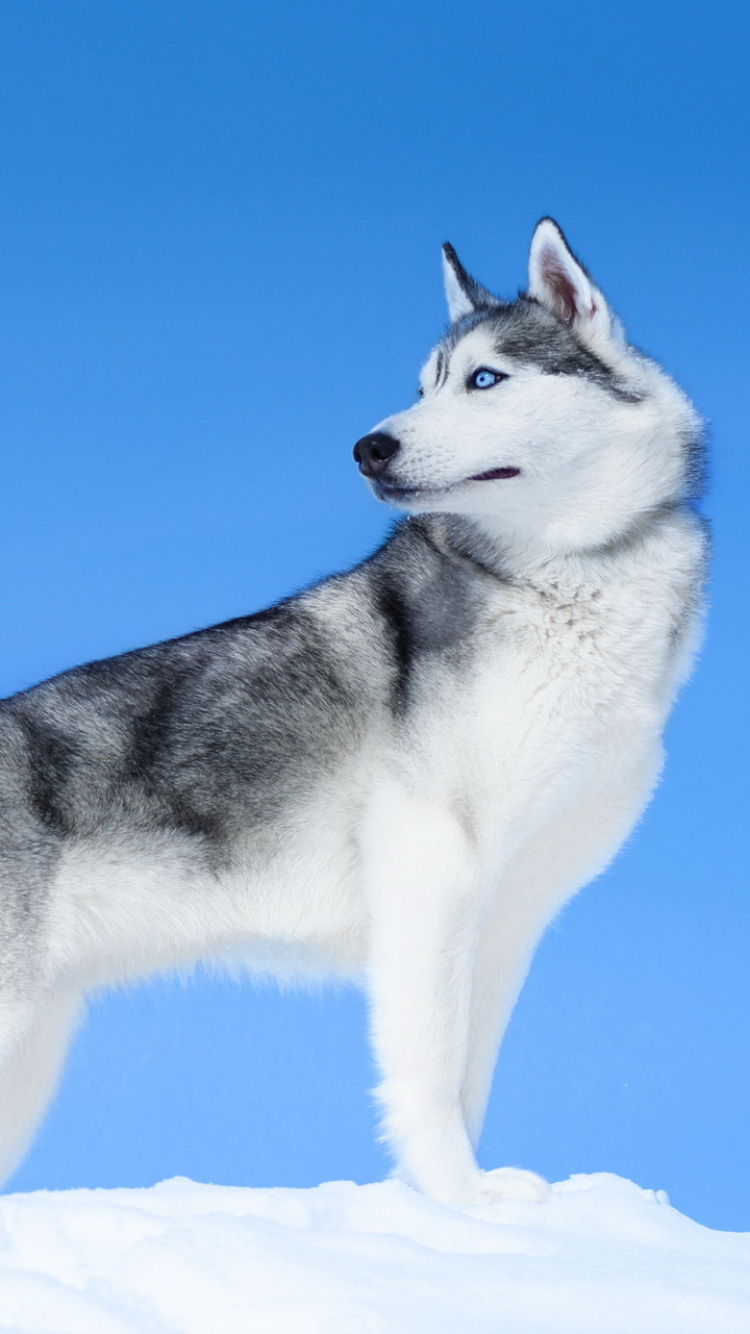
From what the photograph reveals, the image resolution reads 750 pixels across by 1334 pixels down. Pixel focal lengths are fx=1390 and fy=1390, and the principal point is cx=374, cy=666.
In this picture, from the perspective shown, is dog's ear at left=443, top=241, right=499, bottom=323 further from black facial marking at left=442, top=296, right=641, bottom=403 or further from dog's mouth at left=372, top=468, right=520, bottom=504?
dog's mouth at left=372, top=468, right=520, bottom=504

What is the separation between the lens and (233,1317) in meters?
3.92

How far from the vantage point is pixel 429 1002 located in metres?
5.53

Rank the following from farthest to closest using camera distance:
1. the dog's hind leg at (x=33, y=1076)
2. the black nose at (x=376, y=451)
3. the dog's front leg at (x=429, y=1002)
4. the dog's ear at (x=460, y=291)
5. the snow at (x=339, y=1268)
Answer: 1. the dog's ear at (x=460, y=291)
2. the dog's hind leg at (x=33, y=1076)
3. the black nose at (x=376, y=451)
4. the dog's front leg at (x=429, y=1002)
5. the snow at (x=339, y=1268)

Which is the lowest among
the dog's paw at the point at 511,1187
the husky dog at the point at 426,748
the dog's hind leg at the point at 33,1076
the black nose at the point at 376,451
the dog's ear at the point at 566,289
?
the dog's paw at the point at 511,1187

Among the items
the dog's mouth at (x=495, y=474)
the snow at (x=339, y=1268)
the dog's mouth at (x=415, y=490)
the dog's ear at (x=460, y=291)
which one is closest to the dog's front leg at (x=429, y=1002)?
the snow at (x=339, y=1268)

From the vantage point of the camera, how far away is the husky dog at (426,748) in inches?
221

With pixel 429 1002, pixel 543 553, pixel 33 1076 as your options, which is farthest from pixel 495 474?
pixel 33 1076

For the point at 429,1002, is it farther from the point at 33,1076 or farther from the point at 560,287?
the point at 560,287

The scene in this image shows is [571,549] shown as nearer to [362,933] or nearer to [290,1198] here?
[362,933]

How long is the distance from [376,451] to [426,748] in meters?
1.26

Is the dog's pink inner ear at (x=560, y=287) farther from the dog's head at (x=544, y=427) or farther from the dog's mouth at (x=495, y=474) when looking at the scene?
the dog's mouth at (x=495, y=474)

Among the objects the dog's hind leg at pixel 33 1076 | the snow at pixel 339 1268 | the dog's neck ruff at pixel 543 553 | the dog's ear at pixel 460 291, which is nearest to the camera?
the snow at pixel 339 1268

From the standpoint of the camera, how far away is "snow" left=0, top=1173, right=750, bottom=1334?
13.1 ft

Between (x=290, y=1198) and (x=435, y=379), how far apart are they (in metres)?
3.53
